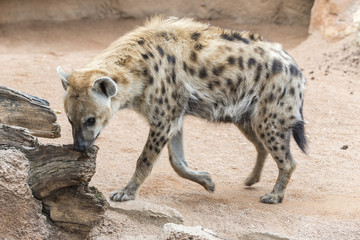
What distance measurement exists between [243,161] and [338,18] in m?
3.58

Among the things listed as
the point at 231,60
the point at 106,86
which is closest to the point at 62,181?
the point at 106,86

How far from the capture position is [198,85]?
411 centimetres

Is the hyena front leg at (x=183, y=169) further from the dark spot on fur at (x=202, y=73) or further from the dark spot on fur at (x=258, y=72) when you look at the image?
the dark spot on fur at (x=258, y=72)

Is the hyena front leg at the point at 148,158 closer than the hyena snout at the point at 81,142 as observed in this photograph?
No

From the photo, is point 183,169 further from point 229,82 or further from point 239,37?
point 239,37

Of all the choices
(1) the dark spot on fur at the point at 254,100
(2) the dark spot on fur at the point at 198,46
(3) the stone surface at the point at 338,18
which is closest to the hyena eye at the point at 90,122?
(2) the dark spot on fur at the point at 198,46

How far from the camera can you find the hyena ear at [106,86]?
351 centimetres

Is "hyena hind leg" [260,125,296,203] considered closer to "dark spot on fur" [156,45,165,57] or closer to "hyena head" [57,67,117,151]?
"dark spot on fur" [156,45,165,57]

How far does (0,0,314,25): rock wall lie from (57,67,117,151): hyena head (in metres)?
6.67

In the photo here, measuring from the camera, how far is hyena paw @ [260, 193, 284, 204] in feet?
14.0

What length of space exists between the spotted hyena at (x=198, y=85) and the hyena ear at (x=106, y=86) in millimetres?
109

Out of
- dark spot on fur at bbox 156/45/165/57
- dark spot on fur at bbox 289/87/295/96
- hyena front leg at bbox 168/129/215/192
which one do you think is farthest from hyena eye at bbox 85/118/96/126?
dark spot on fur at bbox 289/87/295/96

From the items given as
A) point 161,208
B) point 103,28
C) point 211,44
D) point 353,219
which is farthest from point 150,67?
point 103,28

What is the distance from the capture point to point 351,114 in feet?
20.3
